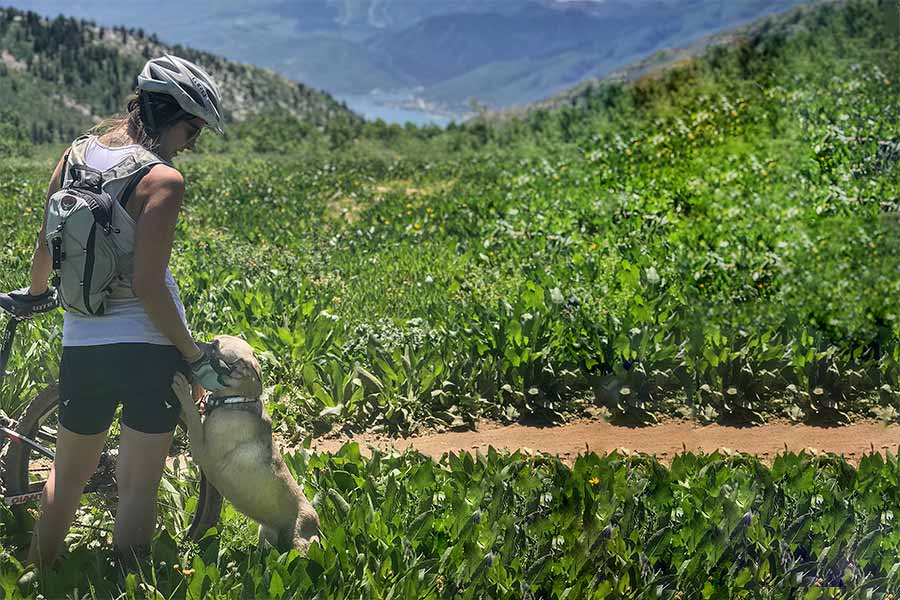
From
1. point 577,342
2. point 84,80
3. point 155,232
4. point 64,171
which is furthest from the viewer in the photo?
point 84,80

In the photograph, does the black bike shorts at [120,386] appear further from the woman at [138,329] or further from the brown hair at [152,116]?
the brown hair at [152,116]

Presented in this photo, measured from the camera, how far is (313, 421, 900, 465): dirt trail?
6020mm

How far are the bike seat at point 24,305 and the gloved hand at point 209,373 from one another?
2.63ft

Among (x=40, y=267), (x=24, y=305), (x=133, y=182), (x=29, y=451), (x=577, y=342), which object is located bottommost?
(x=577, y=342)

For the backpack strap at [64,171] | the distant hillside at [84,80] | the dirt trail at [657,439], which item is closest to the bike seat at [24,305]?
the backpack strap at [64,171]

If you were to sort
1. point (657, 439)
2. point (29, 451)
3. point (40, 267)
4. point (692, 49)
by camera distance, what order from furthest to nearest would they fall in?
→ point (692, 49)
point (657, 439)
point (29, 451)
point (40, 267)

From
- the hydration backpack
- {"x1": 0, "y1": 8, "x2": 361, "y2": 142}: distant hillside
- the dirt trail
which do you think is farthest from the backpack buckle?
{"x1": 0, "y1": 8, "x2": 361, "y2": 142}: distant hillside

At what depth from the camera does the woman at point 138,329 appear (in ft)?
10.7

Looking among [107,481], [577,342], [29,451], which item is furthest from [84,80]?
[29,451]

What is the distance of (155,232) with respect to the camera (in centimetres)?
321

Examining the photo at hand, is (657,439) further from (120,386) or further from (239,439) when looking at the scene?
(120,386)

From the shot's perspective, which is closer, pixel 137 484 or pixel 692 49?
pixel 137 484

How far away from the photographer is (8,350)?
4.02 metres

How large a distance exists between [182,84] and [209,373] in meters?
1.01
